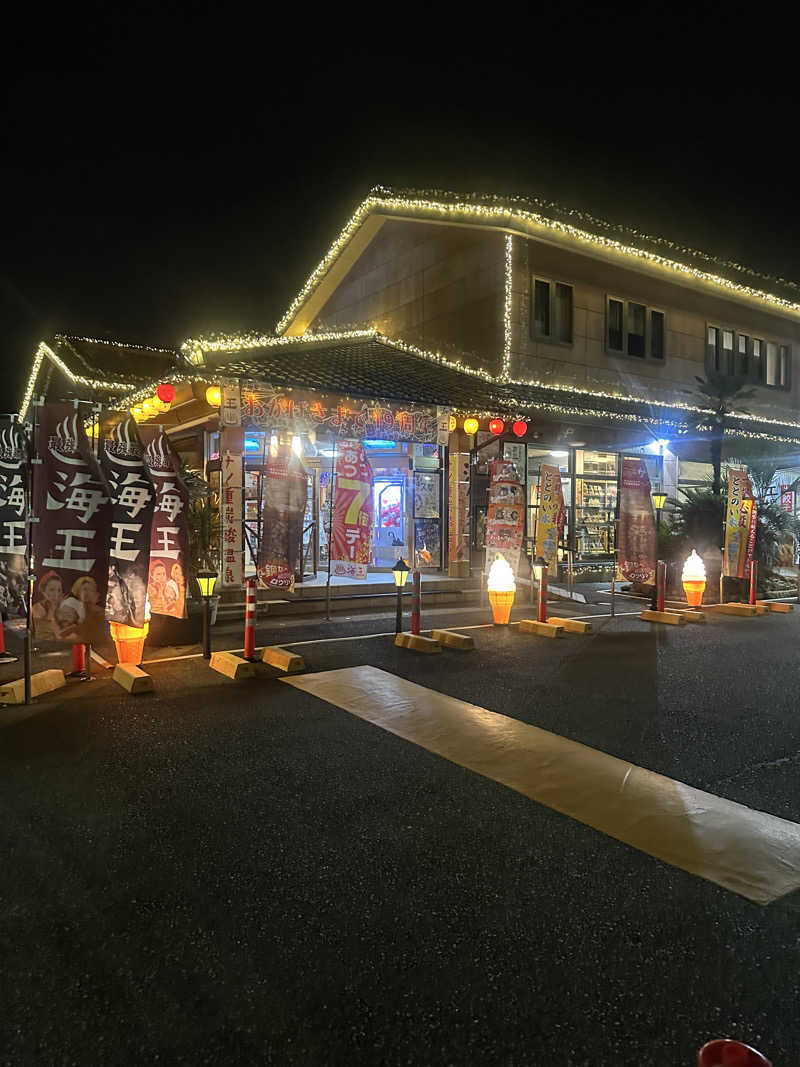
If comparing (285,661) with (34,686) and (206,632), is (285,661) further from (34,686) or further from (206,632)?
(34,686)

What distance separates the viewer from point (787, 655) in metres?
9.18

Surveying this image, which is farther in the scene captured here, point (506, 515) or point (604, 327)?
point (604, 327)

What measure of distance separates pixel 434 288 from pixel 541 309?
12.1 feet

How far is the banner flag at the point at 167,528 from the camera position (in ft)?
25.2

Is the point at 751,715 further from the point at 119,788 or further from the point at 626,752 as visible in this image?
the point at 119,788

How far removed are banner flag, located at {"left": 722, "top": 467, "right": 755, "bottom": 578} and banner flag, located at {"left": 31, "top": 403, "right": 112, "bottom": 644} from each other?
12.0 metres

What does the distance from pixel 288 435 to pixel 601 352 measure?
12.7 m

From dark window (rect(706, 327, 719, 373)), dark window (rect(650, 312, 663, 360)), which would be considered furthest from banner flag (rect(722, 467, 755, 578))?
dark window (rect(706, 327, 719, 373))

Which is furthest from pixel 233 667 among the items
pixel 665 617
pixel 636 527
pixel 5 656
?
pixel 636 527

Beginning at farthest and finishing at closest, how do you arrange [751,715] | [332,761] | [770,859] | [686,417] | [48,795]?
[686,417] → [751,715] → [332,761] → [48,795] → [770,859]

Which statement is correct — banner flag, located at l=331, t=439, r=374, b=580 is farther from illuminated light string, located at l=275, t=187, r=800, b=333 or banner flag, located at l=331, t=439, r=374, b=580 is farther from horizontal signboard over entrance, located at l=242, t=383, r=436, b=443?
illuminated light string, located at l=275, t=187, r=800, b=333

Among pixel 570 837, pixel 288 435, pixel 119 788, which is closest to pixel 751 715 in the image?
pixel 570 837

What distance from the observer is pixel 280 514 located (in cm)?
1030

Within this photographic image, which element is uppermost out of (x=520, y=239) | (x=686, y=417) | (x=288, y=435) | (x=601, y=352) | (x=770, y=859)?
(x=520, y=239)
